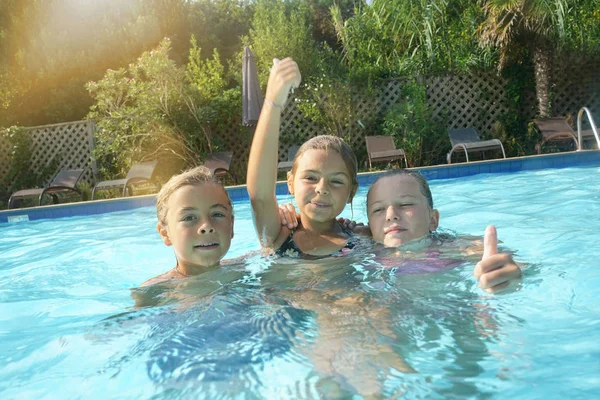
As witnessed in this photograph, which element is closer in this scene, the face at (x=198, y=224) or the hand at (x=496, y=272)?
the hand at (x=496, y=272)

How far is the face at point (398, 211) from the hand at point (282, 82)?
0.81m

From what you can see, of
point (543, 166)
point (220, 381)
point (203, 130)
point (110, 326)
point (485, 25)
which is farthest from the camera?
point (203, 130)

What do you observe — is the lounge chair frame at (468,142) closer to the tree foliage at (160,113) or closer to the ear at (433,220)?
the tree foliage at (160,113)

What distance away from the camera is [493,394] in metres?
1.85

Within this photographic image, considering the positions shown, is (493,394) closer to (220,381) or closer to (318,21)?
(220,381)

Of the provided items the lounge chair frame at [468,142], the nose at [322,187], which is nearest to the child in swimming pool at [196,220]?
the nose at [322,187]

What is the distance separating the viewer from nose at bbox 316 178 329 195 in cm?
327

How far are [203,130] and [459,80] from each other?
5874mm

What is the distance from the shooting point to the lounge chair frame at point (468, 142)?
1105cm

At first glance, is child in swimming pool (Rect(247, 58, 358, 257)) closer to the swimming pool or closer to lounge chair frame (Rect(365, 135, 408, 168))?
the swimming pool

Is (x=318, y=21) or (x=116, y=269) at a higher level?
(x=318, y=21)

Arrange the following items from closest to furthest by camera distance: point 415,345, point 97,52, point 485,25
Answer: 1. point 415,345
2. point 485,25
3. point 97,52

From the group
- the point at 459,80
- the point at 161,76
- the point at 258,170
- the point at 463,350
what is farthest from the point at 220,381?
the point at 459,80

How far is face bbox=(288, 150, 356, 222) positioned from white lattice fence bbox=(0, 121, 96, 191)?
11315 mm
